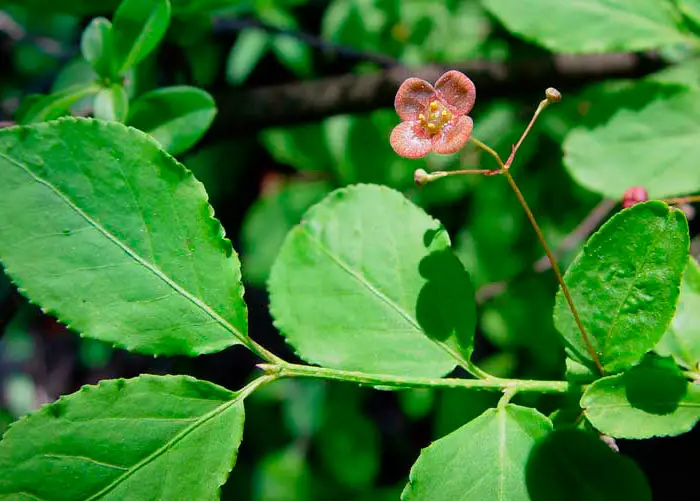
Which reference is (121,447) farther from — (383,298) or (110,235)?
(383,298)

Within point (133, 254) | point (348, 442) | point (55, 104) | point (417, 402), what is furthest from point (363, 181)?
point (133, 254)

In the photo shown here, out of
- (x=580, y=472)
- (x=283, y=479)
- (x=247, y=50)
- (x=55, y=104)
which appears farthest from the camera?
(x=283, y=479)

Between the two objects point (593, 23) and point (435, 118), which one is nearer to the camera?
point (435, 118)

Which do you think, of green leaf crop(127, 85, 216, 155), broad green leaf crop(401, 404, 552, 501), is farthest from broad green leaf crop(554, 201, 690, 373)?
green leaf crop(127, 85, 216, 155)

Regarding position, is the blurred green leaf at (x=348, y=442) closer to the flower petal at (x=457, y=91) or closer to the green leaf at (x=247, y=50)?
the green leaf at (x=247, y=50)

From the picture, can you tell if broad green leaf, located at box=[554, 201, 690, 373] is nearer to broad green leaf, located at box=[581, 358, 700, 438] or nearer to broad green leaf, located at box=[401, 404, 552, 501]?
broad green leaf, located at box=[581, 358, 700, 438]

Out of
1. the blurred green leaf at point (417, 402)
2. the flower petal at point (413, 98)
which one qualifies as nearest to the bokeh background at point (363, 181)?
the blurred green leaf at point (417, 402)
